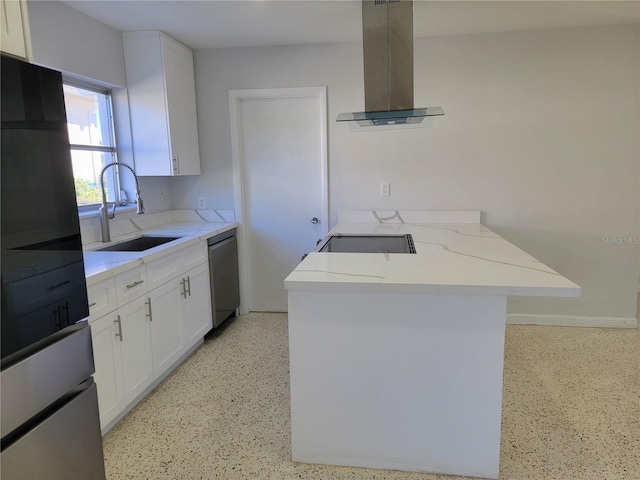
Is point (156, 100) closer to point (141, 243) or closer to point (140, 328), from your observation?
point (141, 243)

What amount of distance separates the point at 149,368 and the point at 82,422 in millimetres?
1275

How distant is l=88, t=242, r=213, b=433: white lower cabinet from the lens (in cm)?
205

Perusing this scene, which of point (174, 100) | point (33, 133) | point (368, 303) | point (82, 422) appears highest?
point (174, 100)

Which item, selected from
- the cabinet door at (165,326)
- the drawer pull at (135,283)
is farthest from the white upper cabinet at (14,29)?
the cabinet door at (165,326)

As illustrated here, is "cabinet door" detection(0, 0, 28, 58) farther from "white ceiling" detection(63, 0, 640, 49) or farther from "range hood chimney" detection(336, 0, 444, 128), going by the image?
"white ceiling" detection(63, 0, 640, 49)

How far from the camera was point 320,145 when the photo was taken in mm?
3625

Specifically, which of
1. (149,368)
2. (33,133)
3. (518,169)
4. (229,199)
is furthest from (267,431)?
(518,169)

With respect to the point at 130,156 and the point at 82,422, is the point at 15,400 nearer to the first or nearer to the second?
the point at 82,422

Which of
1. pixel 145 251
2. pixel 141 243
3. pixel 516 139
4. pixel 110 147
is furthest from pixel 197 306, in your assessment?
pixel 516 139

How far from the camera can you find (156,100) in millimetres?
3168

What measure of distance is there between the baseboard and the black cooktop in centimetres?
151

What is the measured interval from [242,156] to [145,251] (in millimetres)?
1569

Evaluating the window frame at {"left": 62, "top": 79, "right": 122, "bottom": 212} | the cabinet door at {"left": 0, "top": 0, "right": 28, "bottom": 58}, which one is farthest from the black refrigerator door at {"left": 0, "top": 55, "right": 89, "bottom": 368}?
the window frame at {"left": 62, "top": 79, "right": 122, "bottom": 212}

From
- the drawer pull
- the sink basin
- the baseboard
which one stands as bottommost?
the baseboard
